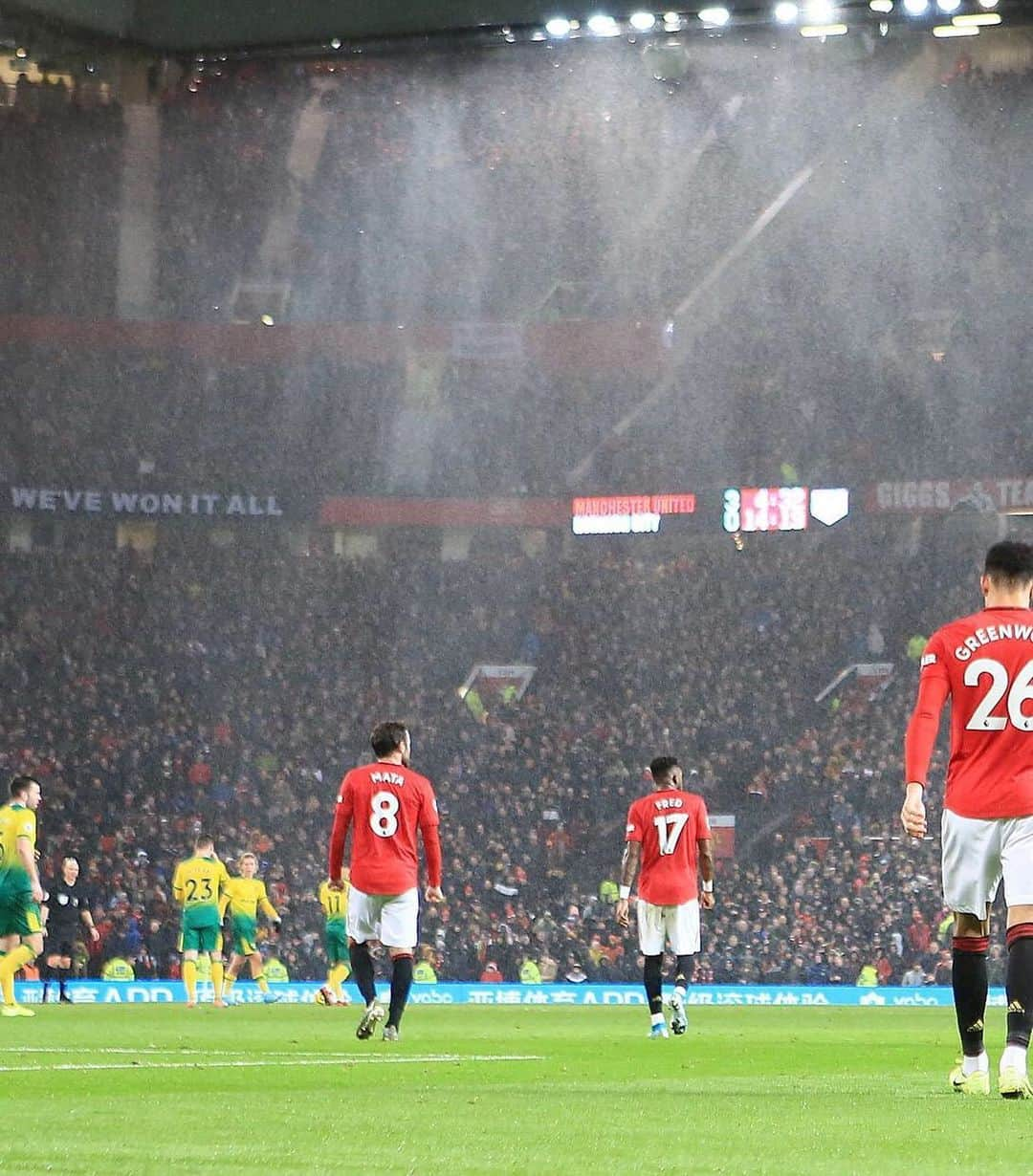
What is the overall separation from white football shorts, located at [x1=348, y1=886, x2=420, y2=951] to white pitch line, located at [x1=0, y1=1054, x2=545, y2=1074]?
Result: 770mm

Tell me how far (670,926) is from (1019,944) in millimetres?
7812

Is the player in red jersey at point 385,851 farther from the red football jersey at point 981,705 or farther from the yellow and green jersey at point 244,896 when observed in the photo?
the yellow and green jersey at point 244,896

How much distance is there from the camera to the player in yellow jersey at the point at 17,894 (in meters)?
16.5

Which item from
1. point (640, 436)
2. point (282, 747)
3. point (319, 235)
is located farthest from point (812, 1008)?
point (319, 235)

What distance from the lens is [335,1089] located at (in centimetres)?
788

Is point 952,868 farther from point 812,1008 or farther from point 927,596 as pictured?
point 927,596

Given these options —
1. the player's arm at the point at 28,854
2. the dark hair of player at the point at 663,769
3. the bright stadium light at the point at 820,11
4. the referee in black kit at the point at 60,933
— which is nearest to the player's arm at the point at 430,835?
the dark hair of player at the point at 663,769

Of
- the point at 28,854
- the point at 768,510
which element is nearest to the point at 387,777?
the point at 28,854

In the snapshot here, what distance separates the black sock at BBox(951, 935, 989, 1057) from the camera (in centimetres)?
705

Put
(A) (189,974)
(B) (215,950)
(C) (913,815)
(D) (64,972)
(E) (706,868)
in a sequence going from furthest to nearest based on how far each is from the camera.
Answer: (D) (64,972), (A) (189,974), (B) (215,950), (E) (706,868), (C) (913,815)

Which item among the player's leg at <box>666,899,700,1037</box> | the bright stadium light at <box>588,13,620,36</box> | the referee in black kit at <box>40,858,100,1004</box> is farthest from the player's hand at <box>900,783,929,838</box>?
the bright stadium light at <box>588,13,620,36</box>

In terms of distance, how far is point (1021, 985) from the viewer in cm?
675

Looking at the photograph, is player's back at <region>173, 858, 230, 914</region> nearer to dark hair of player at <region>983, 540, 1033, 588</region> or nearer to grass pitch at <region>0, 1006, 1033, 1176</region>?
grass pitch at <region>0, 1006, 1033, 1176</region>

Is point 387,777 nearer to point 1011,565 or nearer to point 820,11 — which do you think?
point 1011,565
